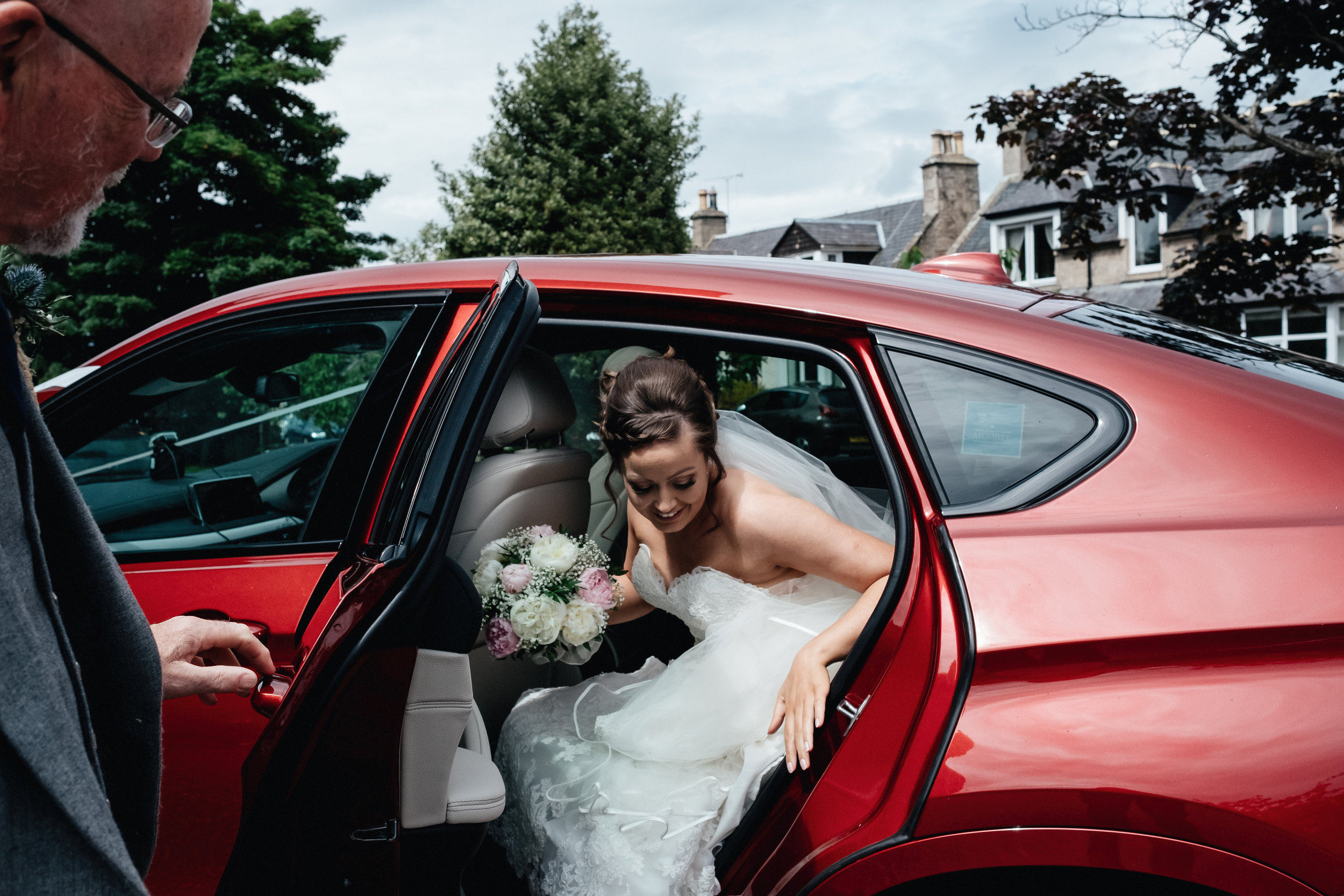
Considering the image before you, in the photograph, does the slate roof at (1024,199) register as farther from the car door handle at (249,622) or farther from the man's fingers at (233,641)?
the man's fingers at (233,641)

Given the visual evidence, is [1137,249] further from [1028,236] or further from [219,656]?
[219,656]

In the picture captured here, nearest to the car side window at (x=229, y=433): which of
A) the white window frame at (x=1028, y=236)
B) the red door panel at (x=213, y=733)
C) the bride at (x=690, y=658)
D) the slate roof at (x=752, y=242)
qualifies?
the red door panel at (x=213, y=733)

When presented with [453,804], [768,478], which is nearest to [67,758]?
[453,804]

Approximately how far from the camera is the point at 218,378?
2275 mm

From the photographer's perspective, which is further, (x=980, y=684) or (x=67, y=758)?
(x=980, y=684)

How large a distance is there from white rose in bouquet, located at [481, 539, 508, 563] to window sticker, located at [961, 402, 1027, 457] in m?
1.22

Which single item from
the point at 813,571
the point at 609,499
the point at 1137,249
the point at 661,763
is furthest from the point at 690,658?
the point at 1137,249

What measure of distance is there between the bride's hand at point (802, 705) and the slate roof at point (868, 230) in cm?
3229

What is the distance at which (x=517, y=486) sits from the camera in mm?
2432

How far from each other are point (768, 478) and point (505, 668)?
907 millimetres

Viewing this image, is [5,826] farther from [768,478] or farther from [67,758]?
[768,478]

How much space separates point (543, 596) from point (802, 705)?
766 mm

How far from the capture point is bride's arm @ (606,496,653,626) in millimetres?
2578

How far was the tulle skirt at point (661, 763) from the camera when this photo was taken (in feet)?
6.16
